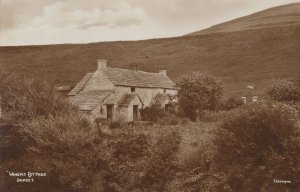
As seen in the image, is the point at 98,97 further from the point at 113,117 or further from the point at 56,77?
the point at 56,77

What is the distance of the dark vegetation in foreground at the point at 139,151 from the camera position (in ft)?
39.7

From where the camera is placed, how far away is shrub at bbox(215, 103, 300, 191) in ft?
38.3

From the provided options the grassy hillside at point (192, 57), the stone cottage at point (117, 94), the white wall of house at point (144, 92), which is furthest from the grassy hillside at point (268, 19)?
the stone cottage at point (117, 94)

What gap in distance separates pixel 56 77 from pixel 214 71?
20.1 meters

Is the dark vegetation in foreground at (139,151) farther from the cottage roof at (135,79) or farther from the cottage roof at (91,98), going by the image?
the cottage roof at (135,79)

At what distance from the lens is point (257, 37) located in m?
46.8

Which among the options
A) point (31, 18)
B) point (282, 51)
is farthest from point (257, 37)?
point (31, 18)

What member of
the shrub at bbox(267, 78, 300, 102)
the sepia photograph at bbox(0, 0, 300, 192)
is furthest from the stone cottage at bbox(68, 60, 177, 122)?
the shrub at bbox(267, 78, 300, 102)

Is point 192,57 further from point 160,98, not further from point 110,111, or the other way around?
point 110,111

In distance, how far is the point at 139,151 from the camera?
52.1 feet

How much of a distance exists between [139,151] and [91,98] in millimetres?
12774

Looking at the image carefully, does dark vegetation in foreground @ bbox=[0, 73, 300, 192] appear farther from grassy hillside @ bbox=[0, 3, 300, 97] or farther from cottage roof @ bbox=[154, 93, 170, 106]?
grassy hillside @ bbox=[0, 3, 300, 97]

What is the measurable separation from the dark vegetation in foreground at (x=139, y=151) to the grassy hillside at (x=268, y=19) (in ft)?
127

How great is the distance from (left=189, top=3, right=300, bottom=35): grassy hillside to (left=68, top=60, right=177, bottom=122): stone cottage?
77.5 feet
